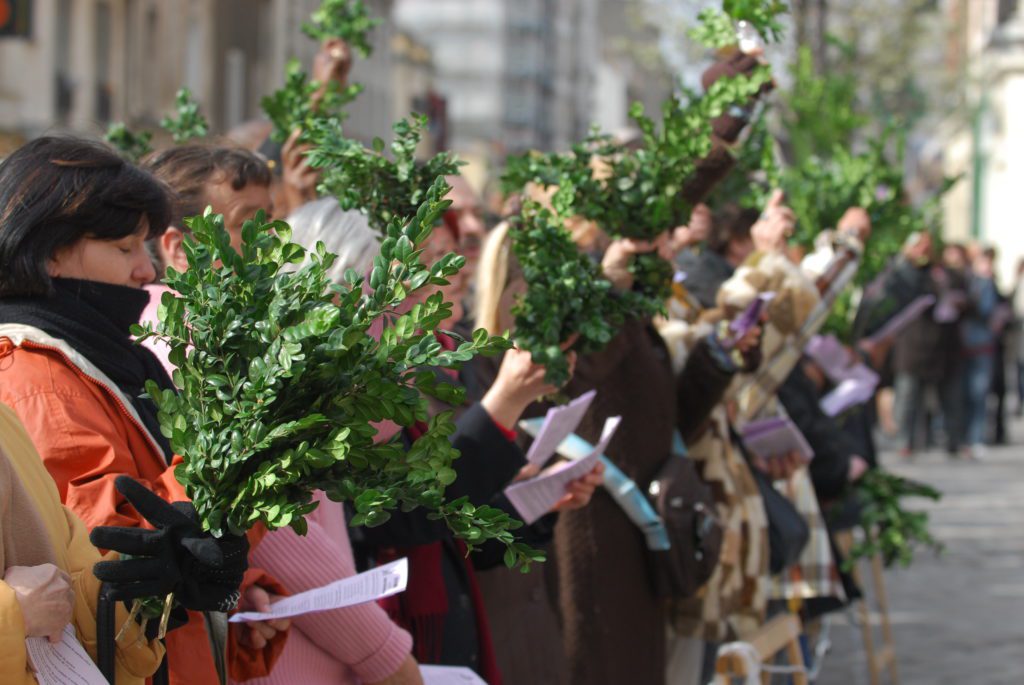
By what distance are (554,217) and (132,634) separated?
6.86 feet

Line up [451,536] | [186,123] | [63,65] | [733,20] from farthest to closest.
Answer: [63,65] < [186,123] < [733,20] < [451,536]

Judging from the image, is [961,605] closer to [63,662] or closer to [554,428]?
[554,428]

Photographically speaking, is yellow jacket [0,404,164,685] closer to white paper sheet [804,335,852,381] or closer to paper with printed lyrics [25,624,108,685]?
paper with printed lyrics [25,624,108,685]

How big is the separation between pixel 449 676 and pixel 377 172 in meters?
1.06

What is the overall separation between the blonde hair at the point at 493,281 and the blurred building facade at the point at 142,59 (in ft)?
46.9

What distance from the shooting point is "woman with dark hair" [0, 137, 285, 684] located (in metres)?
2.89

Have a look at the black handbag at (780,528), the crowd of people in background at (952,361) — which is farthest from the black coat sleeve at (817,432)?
the crowd of people in background at (952,361)

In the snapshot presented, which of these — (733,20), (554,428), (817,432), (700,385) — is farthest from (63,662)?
(817,432)

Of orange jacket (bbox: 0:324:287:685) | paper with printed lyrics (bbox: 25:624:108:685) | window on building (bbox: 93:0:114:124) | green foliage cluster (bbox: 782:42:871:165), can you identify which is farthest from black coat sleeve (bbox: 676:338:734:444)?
window on building (bbox: 93:0:114:124)

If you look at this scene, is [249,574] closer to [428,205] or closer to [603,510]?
[428,205]

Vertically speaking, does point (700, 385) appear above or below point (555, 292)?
below

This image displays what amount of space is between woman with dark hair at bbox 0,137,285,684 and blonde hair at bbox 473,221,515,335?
4.78 feet

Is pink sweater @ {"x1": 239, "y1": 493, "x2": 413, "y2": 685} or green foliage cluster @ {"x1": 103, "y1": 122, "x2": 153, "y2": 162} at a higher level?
green foliage cluster @ {"x1": 103, "y1": 122, "x2": 153, "y2": 162}

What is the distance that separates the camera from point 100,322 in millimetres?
3045
